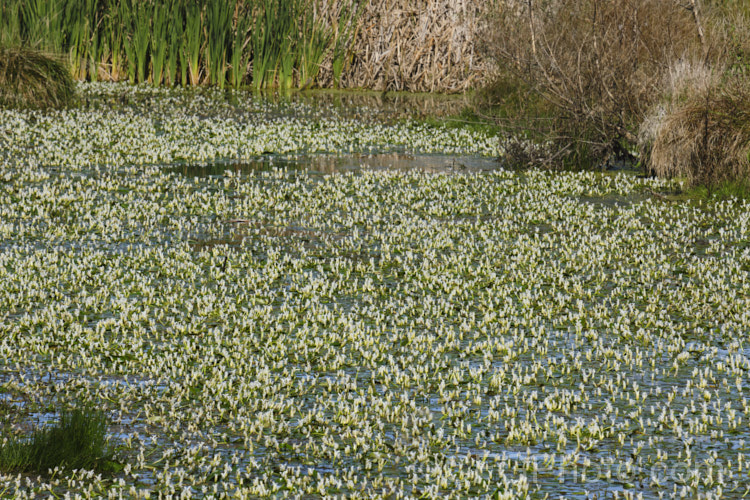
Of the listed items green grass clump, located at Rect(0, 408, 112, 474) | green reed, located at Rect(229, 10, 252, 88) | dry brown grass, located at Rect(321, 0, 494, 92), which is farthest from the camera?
green reed, located at Rect(229, 10, 252, 88)

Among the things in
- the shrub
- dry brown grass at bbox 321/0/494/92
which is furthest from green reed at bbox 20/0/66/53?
the shrub

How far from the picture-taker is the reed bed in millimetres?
31500

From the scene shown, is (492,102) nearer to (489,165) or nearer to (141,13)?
(489,165)

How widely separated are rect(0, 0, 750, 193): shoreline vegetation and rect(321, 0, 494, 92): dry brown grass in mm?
47

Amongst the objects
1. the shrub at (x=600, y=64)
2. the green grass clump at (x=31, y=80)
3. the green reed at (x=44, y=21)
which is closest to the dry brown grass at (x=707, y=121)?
the shrub at (x=600, y=64)

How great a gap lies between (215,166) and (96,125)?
588 cm

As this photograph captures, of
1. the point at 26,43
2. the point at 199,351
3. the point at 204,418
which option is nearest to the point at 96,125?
the point at 26,43

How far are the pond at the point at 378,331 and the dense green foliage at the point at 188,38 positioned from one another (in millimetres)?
14475

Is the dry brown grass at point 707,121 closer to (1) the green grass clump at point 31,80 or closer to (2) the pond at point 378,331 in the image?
(2) the pond at point 378,331

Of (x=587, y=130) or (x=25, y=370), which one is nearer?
(x=25, y=370)

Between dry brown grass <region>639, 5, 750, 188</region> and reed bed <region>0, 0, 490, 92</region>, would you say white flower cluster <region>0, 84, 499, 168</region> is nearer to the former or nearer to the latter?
reed bed <region>0, 0, 490, 92</region>

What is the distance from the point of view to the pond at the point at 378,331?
21.7 ft

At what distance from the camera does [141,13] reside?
31.1 m

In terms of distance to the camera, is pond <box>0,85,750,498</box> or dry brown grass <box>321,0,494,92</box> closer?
pond <box>0,85,750,498</box>
